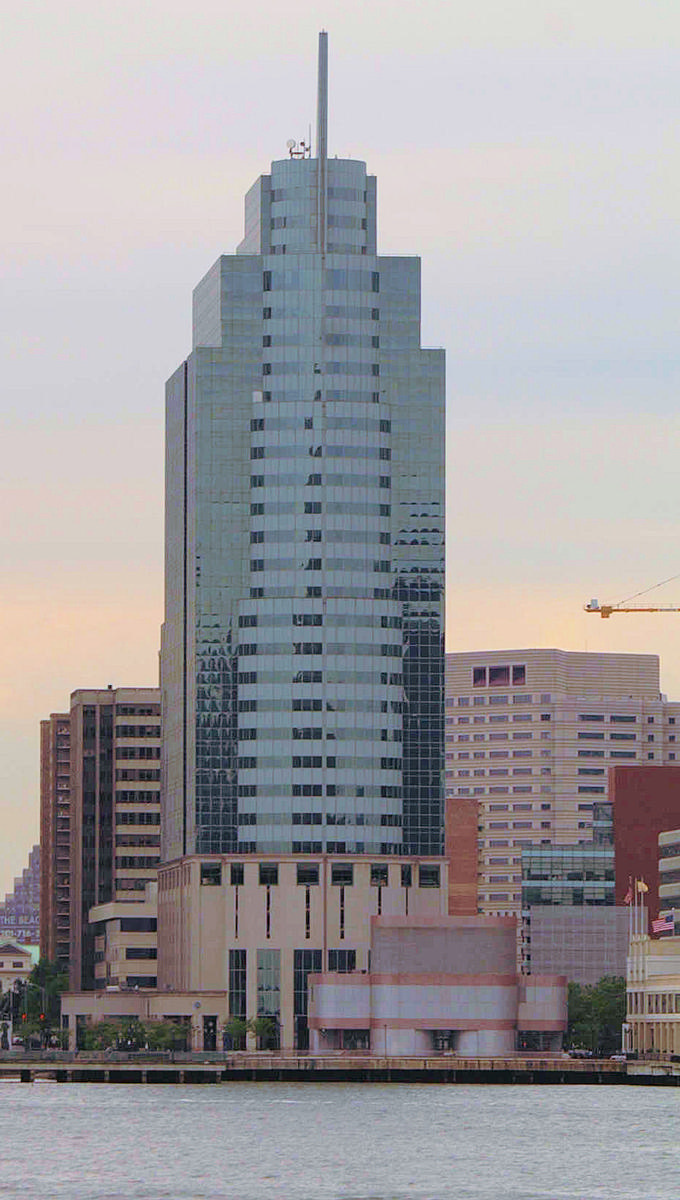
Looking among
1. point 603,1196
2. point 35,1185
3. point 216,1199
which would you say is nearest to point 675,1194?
point 603,1196

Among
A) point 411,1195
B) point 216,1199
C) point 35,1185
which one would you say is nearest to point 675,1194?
point 411,1195

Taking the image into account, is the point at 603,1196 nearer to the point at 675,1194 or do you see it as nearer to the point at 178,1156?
the point at 675,1194

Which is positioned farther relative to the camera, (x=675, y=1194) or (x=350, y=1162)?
(x=350, y=1162)

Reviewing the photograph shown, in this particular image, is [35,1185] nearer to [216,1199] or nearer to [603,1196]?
[216,1199]

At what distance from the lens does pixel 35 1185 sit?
178m

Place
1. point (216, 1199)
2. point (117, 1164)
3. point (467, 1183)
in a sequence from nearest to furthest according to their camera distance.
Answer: point (216, 1199)
point (467, 1183)
point (117, 1164)

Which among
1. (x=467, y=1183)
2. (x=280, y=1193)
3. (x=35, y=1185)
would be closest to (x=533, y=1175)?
(x=467, y=1183)

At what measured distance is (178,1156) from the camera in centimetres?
19962

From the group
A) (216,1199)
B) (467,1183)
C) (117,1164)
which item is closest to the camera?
(216,1199)

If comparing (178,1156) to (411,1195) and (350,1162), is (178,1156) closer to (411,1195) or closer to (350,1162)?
(350,1162)

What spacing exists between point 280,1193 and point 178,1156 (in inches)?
1073

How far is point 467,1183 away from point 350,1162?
14894 mm

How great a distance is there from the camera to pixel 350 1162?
194 metres

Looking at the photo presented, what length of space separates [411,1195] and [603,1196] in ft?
35.7
